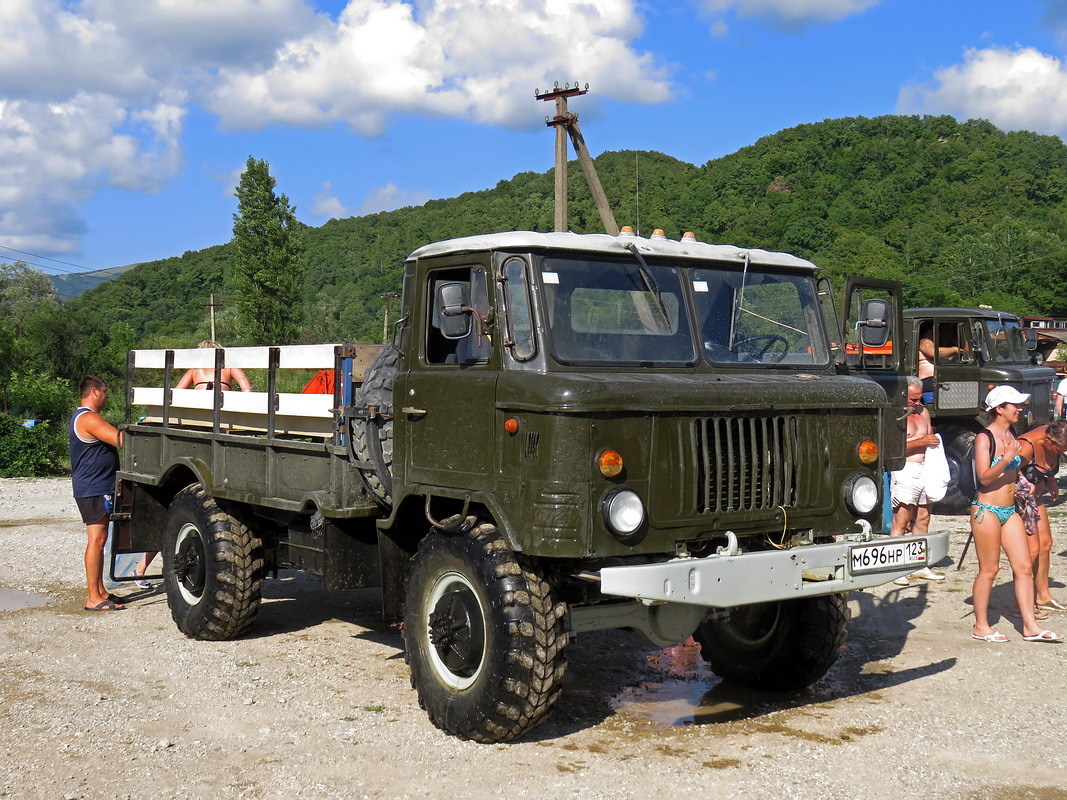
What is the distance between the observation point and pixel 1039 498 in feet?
28.5

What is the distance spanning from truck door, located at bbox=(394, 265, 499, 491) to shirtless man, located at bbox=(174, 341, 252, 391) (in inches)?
93.9

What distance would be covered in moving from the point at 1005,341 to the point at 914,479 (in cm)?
680

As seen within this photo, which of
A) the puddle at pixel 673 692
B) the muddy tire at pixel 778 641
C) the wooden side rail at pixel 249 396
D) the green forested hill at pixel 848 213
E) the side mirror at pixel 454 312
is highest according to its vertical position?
the green forested hill at pixel 848 213

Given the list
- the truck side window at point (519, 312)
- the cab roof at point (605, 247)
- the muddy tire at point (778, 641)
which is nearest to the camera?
the truck side window at point (519, 312)

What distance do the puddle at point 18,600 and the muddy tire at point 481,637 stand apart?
4775 millimetres

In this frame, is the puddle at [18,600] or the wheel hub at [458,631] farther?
the puddle at [18,600]

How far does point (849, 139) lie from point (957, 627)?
7156 cm

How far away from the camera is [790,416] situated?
17.7 feet

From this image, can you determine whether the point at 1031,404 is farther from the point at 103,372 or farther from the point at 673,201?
the point at 103,372

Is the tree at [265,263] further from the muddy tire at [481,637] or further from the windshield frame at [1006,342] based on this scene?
the muddy tire at [481,637]

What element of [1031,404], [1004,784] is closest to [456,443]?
[1004,784]

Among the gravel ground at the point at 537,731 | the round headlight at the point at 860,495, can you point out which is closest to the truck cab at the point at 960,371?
the gravel ground at the point at 537,731

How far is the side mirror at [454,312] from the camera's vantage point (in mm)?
5277

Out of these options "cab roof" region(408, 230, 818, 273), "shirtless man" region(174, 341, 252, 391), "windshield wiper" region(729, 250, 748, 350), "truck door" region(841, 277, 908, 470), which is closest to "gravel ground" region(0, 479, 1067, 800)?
"truck door" region(841, 277, 908, 470)
